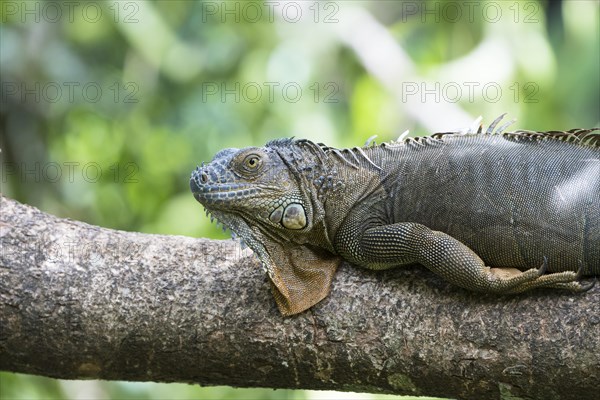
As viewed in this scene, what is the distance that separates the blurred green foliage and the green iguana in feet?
14.5

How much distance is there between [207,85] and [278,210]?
23.8ft

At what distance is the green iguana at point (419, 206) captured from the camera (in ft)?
14.0

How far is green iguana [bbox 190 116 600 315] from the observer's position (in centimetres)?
427

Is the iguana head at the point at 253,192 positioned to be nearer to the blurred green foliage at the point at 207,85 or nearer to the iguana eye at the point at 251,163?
the iguana eye at the point at 251,163

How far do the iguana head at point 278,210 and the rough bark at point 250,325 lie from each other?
0.15 metres

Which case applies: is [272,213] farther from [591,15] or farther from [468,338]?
[591,15]

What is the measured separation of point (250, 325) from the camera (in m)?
4.46

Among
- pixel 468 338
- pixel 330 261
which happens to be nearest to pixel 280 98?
pixel 330 261
